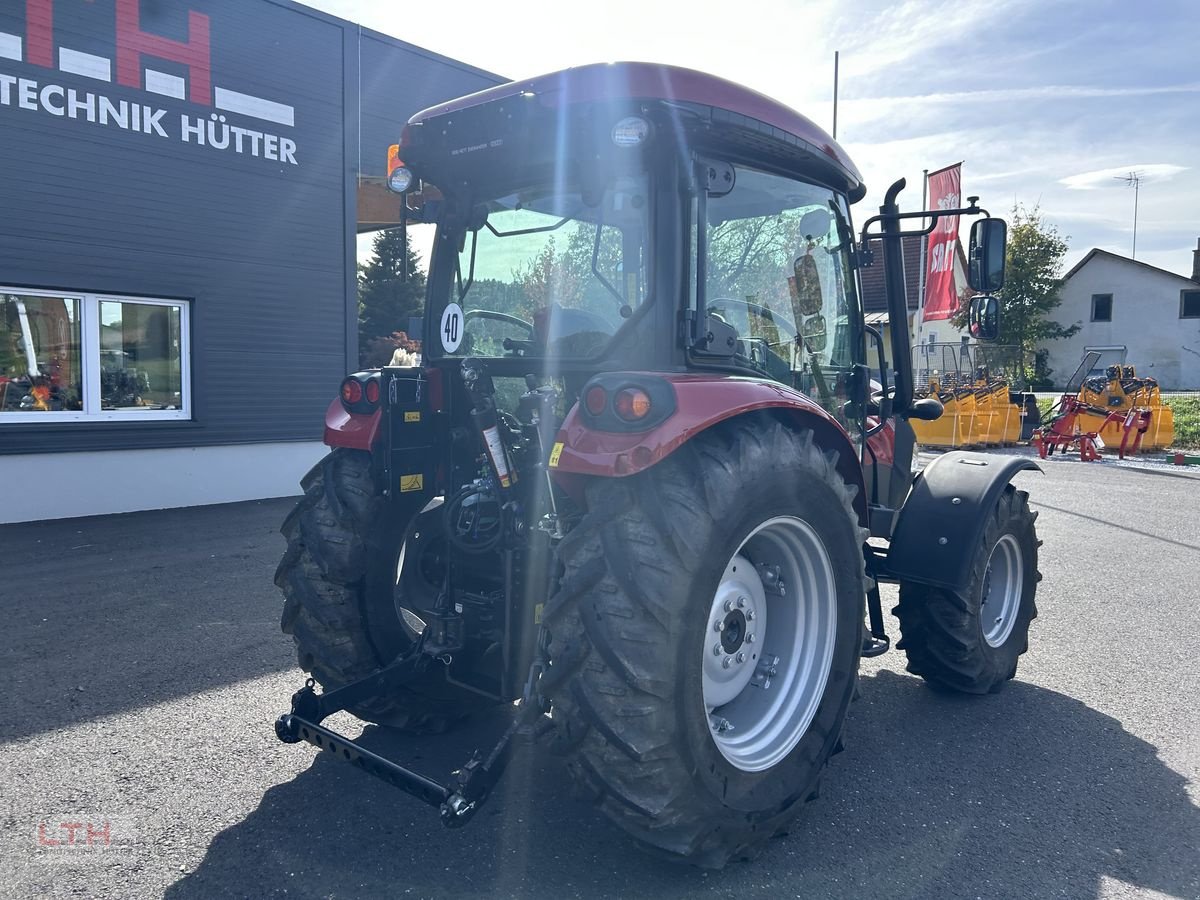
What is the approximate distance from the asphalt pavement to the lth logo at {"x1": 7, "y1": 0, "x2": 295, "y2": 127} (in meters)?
5.91

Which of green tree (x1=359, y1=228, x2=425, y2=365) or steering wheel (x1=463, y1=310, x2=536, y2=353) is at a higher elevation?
green tree (x1=359, y1=228, x2=425, y2=365)

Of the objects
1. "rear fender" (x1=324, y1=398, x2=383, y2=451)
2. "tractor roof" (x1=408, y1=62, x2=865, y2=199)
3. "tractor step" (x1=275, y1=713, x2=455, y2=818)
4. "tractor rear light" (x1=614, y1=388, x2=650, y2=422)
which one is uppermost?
"tractor roof" (x1=408, y1=62, x2=865, y2=199)

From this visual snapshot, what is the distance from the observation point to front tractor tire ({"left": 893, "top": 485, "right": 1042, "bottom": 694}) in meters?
4.07

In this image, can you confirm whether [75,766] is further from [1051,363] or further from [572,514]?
[1051,363]

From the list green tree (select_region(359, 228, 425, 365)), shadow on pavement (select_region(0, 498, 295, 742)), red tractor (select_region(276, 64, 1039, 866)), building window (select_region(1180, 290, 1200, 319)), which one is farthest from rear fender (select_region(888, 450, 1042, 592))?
building window (select_region(1180, 290, 1200, 319))

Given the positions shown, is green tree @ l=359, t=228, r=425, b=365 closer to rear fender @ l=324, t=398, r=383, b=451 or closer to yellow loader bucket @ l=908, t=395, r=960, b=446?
yellow loader bucket @ l=908, t=395, r=960, b=446

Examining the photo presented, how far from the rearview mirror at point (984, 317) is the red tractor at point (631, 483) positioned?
0.78ft

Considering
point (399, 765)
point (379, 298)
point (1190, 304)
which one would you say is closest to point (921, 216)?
point (399, 765)

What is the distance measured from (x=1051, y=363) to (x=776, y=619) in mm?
47259

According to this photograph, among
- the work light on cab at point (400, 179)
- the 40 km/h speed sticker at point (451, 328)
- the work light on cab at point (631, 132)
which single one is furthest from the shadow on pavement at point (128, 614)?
the work light on cab at point (631, 132)

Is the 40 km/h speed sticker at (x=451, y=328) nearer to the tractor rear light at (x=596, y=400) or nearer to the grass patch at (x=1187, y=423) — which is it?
the tractor rear light at (x=596, y=400)

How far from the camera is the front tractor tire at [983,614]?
4066 mm

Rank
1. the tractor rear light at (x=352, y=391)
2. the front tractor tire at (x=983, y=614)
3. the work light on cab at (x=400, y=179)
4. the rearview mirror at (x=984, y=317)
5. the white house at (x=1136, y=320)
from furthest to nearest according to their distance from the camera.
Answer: the white house at (x=1136, y=320), the rearview mirror at (x=984, y=317), the front tractor tire at (x=983, y=614), the tractor rear light at (x=352, y=391), the work light on cab at (x=400, y=179)

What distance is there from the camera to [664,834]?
2549mm
